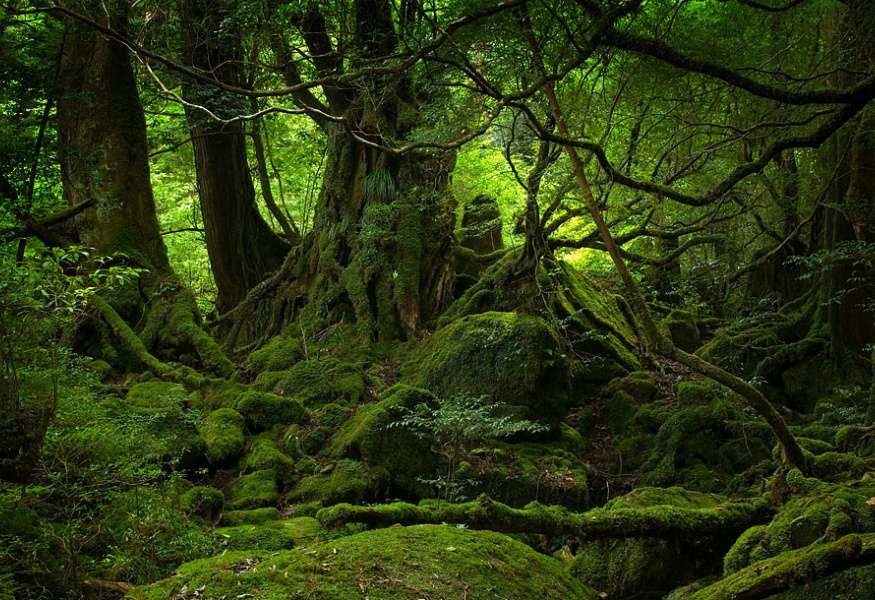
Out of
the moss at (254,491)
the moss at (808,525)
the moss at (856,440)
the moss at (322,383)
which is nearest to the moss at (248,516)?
the moss at (254,491)

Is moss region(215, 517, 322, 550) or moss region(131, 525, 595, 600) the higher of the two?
moss region(131, 525, 595, 600)

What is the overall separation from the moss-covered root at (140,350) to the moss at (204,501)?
11.5 ft

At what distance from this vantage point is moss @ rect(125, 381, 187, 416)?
24.0 feet

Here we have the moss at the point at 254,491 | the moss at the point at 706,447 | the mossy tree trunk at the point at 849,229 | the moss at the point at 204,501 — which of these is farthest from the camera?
the mossy tree trunk at the point at 849,229

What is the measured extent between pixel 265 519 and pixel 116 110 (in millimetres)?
7804

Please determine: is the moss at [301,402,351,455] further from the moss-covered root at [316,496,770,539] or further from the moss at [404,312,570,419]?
the moss-covered root at [316,496,770,539]

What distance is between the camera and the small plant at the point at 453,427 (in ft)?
21.2

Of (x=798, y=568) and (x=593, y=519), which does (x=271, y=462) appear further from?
(x=798, y=568)

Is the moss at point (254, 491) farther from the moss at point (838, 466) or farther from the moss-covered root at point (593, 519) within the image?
the moss at point (838, 466)

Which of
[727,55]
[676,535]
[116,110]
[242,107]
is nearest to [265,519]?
[676,535]

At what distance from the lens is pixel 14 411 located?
4527mm

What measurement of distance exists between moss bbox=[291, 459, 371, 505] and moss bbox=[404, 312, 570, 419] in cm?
193

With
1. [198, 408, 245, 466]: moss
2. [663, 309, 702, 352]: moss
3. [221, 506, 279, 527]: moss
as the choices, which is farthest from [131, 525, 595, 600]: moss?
[663, 309, 702, 352]: moss

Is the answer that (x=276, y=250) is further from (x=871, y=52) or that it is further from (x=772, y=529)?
(x=772, y=529)
